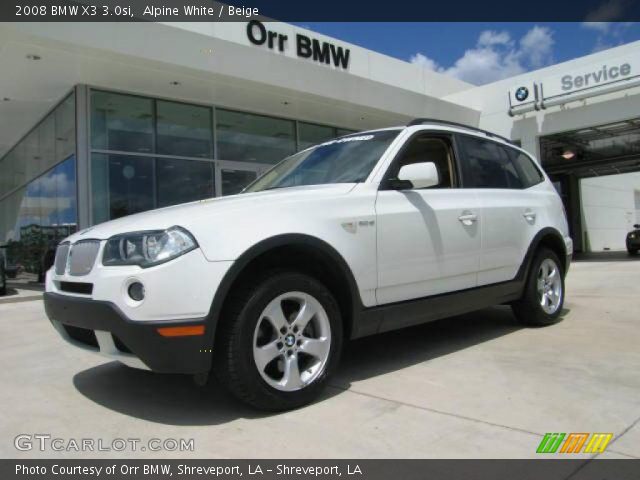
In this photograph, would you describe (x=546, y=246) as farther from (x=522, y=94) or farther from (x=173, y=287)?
(x=522, y=94)

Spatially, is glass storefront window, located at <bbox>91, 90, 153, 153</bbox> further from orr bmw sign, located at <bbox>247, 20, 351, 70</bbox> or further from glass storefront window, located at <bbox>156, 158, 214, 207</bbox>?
orr bmw sign, located at <bbox>247, 20, 351, 70</bbox>

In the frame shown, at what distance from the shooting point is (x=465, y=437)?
264 cm

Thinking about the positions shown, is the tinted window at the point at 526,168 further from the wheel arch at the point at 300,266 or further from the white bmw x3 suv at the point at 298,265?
the wheel arch at the point at 300,266

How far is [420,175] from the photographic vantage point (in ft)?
12.1

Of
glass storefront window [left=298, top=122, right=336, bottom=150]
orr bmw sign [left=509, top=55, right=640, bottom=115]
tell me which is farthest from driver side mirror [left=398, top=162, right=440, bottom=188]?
orr bmw sign [left=509, top=55, right=640, bottom=115]

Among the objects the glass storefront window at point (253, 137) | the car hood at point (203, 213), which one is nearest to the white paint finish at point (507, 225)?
the car hood at point (203, 213)

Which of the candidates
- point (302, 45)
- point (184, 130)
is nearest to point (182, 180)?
point (184, 130)

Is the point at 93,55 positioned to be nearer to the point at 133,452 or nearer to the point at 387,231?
the point at 387,231

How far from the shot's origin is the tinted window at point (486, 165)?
4.54 metres

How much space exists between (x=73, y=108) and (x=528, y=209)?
9.33 m

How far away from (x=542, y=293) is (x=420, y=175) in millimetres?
2313

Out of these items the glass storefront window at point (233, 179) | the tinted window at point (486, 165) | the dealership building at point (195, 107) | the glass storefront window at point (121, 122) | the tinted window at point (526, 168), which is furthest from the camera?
the glass storefront window at point (233, 179)

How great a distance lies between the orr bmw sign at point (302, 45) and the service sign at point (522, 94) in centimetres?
505

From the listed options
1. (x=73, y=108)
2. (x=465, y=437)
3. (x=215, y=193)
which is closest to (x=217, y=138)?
(x=215, y=193)
